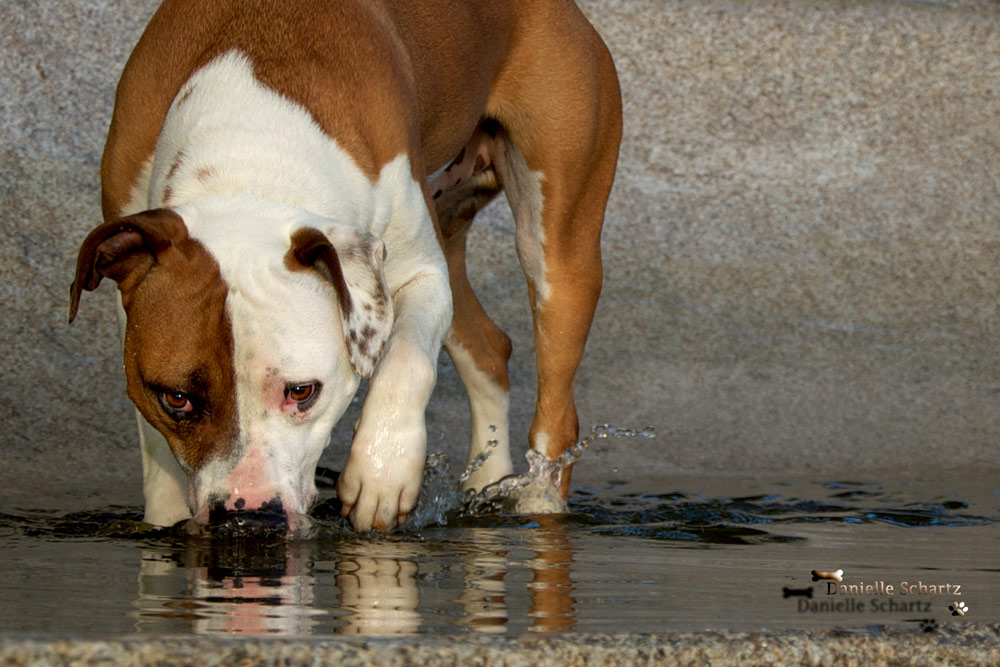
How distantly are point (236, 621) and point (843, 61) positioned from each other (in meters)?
6.98

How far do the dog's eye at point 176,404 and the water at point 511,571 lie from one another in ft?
0.86

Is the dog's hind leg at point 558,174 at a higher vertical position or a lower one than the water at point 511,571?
higher

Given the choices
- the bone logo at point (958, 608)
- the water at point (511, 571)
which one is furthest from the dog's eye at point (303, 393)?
the bone logo at point (958, 608)

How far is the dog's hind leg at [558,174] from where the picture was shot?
193 inches

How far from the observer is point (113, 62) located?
7734 millimetres

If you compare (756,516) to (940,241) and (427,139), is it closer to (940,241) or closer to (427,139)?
(427,139)

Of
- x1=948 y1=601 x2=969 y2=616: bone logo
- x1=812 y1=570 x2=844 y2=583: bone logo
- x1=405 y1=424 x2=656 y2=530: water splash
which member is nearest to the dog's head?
x1=405 y1=424 x2=656 y2=530: water splash

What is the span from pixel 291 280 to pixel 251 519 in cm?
48

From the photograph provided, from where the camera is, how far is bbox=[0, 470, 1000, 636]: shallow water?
8.05 feet

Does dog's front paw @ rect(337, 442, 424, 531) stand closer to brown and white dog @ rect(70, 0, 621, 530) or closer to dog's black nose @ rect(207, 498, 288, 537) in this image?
brown and white dog @ rect(70, 0, 621, 530)

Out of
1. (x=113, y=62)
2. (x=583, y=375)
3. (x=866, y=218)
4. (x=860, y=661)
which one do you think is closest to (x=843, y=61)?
(x=866, y=218)

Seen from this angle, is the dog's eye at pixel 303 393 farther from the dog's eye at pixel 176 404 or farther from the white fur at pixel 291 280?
the dog's eye at pixel 176 404

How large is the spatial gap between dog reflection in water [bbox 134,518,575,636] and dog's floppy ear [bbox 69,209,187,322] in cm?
56

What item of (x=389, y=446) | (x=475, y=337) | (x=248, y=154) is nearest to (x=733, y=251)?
(x=475, y=337)
